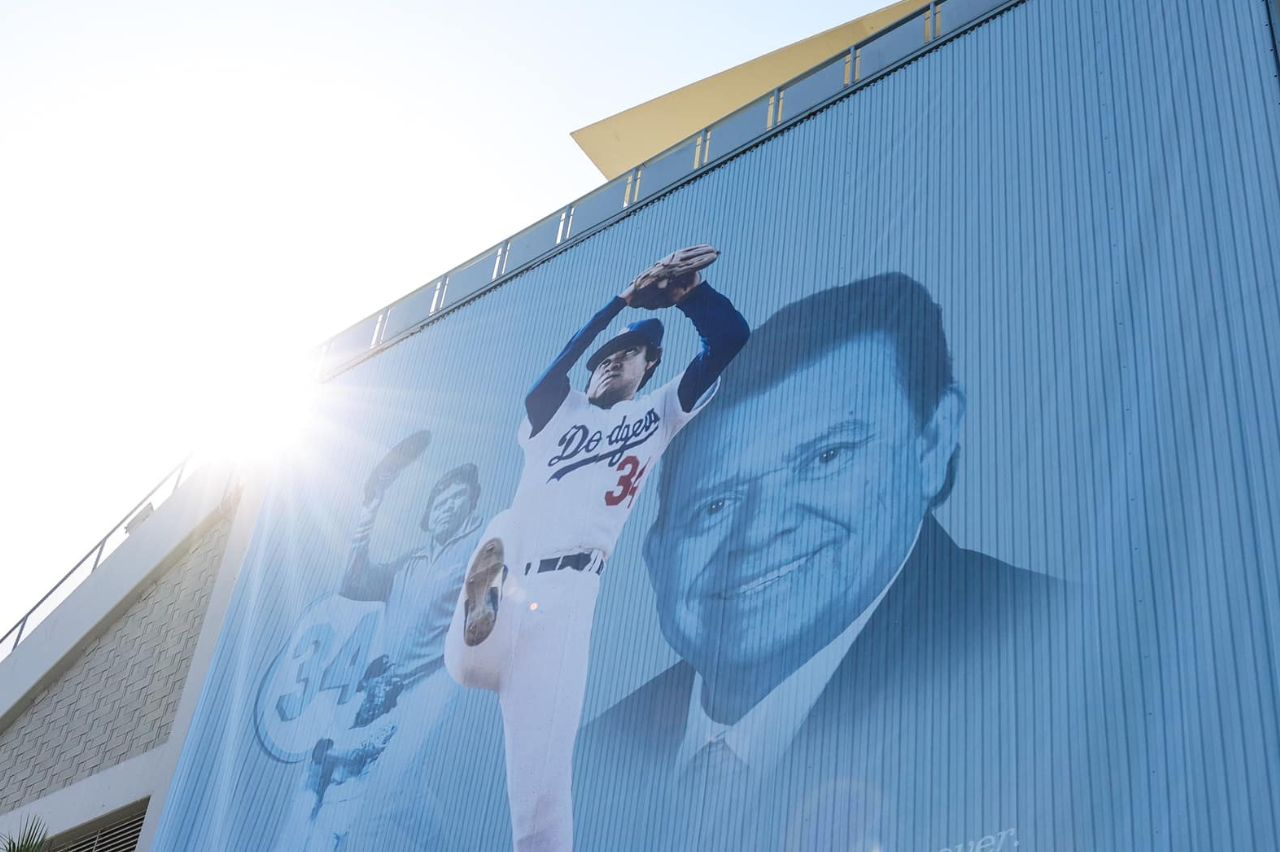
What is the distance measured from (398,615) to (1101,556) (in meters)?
8.98

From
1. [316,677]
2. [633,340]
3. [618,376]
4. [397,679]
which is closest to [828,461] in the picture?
[618,376]

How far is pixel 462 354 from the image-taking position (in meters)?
20.4

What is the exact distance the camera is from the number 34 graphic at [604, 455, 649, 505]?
15.9m

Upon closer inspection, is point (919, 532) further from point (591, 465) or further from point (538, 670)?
point (591, 465)

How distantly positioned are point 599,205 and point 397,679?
23.2 ft

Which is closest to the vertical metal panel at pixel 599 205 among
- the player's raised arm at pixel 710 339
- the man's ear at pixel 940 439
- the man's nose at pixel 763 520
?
the player's raised arm at pixel 710 339

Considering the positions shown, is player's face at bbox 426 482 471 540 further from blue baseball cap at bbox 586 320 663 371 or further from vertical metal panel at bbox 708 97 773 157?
vertical metal panel at bbox 708 97 773 157

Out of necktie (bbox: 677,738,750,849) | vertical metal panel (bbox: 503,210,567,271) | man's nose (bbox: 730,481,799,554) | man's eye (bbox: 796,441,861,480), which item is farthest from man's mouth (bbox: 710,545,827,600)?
vertical metal panel (bbox: 503,210,567,271)

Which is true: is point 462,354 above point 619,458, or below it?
above

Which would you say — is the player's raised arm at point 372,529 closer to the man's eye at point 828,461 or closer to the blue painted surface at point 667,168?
the blue painted surface at point 667,168

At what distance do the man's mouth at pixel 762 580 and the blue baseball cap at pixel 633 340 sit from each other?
3.91 m

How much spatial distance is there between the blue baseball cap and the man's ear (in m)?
4.48

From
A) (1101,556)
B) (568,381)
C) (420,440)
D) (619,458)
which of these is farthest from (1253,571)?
(420,440)

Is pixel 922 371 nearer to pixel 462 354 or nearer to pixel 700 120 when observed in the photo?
pixel 462 354
